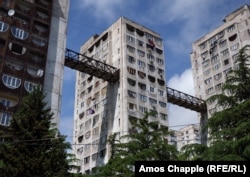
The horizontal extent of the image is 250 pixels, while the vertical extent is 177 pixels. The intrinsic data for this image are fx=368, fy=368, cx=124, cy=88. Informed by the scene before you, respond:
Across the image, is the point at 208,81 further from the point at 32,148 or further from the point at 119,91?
the point at 32,148

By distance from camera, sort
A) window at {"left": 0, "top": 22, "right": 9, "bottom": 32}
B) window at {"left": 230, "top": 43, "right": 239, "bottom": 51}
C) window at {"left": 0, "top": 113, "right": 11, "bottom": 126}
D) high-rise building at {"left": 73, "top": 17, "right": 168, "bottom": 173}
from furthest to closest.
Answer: window at {"left": 230, "top": 43, "right": 239, "bottom": 51}
high-rise building at {"left": 73, "top": 17, "right": 168, "bottom": 173}
window at {"left": 0, "top": 22, "right": 9, "bottom": 32}
window at {"left": 0, "top": 113, "right": 11, "bottom": 126}

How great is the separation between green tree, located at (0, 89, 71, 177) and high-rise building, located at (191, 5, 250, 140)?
170ft

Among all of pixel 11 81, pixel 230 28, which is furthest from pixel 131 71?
pixel 11 81

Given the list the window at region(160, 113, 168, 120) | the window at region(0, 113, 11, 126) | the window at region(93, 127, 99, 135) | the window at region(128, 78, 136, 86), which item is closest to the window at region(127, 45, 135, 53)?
the window at region(128, 78, 136, 86)

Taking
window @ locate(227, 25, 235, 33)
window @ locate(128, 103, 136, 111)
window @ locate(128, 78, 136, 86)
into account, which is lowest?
window @ locate(128, 103, 136, 111)

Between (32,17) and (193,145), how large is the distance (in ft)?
124

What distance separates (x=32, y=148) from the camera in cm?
2227

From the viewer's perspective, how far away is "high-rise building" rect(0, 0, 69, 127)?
1757 inches

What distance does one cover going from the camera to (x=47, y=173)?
852 inches

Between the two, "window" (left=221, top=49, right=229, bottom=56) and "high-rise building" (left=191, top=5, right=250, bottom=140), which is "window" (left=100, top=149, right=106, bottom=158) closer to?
"high-rise building" (left=191, top=5, right=250, bottom=140)

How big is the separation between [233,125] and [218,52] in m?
61.5

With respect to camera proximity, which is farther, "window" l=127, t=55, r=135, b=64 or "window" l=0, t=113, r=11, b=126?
"window" l=127, t=55, r=135, b=64

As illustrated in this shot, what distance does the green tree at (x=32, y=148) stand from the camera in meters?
21.2

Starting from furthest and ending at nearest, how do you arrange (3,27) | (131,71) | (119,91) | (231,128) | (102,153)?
(131,71), (119,91), (102,153), (3,27), (231,128)
